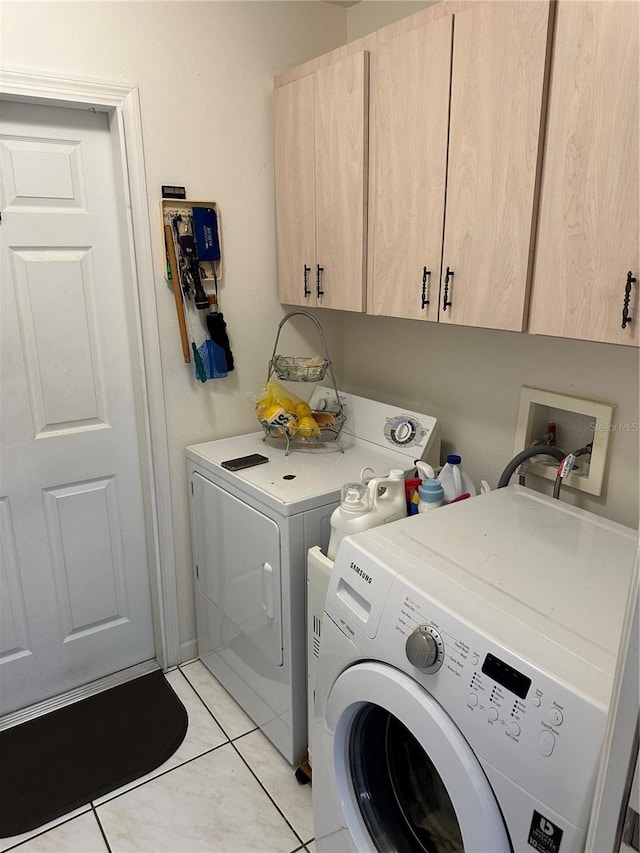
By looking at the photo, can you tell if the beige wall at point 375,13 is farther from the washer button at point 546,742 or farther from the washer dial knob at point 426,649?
the washer button at point 546,742

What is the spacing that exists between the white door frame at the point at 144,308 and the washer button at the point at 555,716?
61.7 inches

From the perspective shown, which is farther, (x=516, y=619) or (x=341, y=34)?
(x=341, y=34)

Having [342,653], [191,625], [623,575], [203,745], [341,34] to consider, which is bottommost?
[203,745]

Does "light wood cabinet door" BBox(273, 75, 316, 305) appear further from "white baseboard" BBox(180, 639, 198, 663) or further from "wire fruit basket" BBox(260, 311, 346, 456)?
"white baseboard" BBox(180, 639, 198, 663)

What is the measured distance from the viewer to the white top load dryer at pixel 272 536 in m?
1.70

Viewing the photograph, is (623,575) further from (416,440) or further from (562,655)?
(416,440)

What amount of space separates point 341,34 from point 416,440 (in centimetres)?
158

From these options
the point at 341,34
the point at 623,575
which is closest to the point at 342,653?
the point at 623,575

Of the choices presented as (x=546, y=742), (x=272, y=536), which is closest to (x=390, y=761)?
(x=546, y=742)

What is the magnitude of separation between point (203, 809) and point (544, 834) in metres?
1.20

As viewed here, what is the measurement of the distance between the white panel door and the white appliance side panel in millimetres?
287

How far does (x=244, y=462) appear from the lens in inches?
76.8

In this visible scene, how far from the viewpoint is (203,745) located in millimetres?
1946

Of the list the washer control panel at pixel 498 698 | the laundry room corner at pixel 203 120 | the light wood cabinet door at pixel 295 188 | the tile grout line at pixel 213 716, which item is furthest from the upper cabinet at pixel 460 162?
the tile grout line at pixel 213 716
